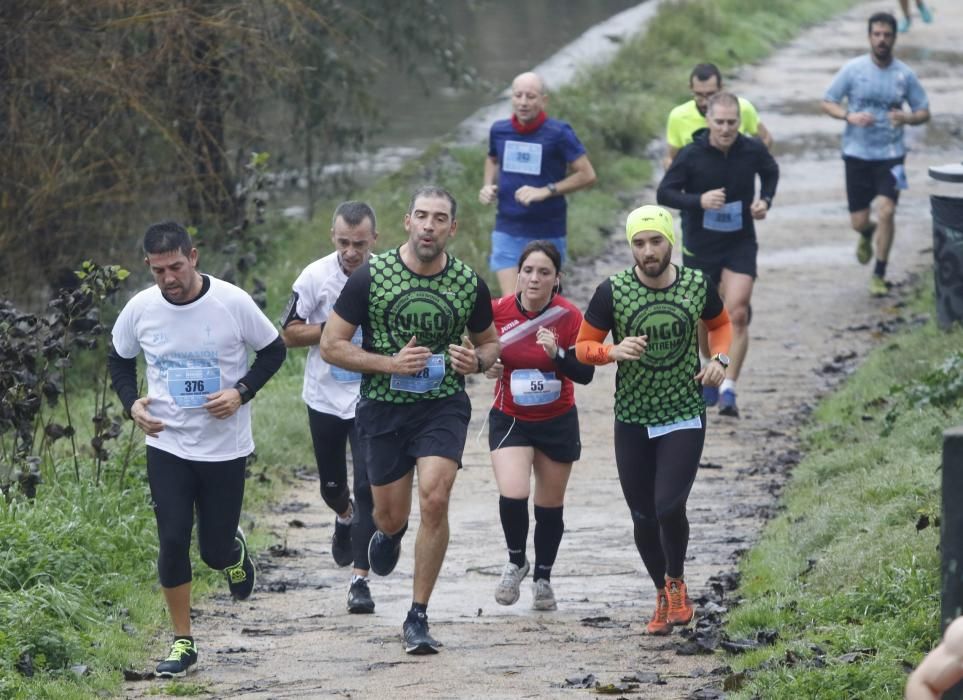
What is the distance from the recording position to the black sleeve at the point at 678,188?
1171cm

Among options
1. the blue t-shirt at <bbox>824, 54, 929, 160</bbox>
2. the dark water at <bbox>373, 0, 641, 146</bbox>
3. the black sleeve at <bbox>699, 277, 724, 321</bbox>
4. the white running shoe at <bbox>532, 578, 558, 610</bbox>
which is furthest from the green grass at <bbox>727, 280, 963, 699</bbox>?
the dark water at <bbox>373, 0, 641, 146</bbox>

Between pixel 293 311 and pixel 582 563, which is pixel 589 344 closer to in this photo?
pixel 293 311

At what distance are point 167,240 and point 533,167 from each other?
16.6 feet

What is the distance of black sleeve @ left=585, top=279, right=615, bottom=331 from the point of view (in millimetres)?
8117

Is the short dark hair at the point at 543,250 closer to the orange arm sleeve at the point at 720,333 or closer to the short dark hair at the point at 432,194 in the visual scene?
the short dark hair at the point at 432,194

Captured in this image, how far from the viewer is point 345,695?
7.24 metres

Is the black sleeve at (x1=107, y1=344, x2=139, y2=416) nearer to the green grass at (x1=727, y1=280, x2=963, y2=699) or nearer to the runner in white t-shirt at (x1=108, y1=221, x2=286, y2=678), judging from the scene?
the runner in white t-shirt at (x1=108, y1=221, x2=286, y2=678)

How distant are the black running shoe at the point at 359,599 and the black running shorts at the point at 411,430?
2.96 feet

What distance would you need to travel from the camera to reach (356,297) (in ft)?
25.8

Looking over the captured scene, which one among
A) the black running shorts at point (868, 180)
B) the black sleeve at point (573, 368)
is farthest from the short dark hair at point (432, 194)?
the black running shorts at point (868, 180)

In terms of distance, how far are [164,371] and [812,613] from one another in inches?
115

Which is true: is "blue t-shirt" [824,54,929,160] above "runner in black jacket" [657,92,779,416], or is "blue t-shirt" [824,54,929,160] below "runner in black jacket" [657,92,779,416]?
above

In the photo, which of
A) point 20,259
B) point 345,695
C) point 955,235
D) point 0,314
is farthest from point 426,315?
point 20,259

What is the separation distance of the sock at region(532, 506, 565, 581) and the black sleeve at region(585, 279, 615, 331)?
1.05 metres
